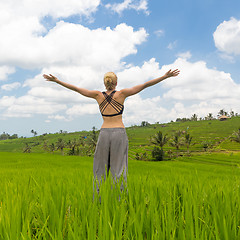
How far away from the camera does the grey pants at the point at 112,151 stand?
314 cm

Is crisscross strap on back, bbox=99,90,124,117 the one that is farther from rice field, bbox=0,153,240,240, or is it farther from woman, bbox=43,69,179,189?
rice field, bbox=0,153,240,240

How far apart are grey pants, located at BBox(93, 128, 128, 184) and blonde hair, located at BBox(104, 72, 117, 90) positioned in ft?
2.35

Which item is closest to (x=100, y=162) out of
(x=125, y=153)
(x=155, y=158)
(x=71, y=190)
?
(x=125, y=153)

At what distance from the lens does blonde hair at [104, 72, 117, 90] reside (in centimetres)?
330

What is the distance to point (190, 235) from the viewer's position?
116cm

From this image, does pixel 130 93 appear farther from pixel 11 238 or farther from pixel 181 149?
pixel 181 149

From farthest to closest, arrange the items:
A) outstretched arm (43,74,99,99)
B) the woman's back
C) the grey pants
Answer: outstretched arm (43,74,99,99), the woman's back, the grey pants

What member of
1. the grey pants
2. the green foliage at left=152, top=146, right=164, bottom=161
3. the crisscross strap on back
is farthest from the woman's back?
the green foliage at left=152, top=146, right=164, bottom=161

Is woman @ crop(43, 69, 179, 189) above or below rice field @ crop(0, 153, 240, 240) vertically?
above

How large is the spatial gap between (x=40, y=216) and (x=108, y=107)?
1.92 meters

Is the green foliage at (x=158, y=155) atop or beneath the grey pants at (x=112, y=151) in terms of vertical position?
beneath

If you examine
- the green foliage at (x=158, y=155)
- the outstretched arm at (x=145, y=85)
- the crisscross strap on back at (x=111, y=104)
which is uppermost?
the outstretched arm at (x=145, y=85)

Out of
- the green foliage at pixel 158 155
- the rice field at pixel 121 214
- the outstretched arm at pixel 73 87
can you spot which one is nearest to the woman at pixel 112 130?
the outstretched arm at pixel 73 87

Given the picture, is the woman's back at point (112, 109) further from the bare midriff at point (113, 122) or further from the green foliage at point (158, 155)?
the green foliage at point (158, 155)
